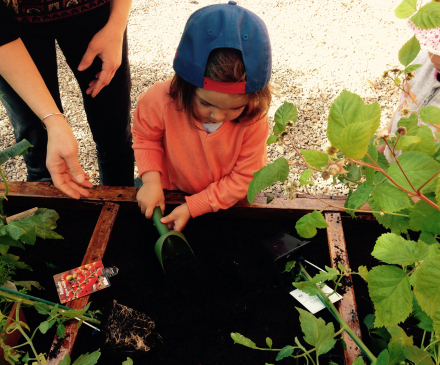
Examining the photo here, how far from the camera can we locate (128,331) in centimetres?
94

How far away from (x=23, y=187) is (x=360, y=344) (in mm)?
1239

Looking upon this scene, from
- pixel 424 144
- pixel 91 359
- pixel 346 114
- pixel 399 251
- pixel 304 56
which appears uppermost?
pixel 346 114

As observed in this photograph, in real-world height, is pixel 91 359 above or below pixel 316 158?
below

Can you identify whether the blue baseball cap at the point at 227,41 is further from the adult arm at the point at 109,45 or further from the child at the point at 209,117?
the adult arm at the point at 109,45

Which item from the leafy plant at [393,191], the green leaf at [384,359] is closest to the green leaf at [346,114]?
the leafy plant at [393,191]

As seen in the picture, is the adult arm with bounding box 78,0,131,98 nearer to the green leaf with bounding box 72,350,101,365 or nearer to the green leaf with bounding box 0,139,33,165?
the green leaf with bounding box 0,139,33,165

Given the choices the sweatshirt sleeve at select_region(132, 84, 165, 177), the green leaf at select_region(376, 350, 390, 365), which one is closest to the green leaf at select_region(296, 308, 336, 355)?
the green leaf at select_region(376, 350, 390, 365)

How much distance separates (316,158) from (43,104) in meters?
0.90

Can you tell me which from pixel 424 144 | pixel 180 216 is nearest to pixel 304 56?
pixel 180 216

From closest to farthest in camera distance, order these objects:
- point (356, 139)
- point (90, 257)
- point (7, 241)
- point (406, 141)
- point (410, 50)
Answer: point (356, 139) → point (406, 141) → point (410, 50) → point (7, 241) → point (90, 257)

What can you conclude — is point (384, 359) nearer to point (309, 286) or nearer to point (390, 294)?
point (390, 294)

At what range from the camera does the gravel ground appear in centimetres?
250

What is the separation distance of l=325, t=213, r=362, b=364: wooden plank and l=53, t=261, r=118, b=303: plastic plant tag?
28.0 inches

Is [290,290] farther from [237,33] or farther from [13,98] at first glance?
[13,98]
